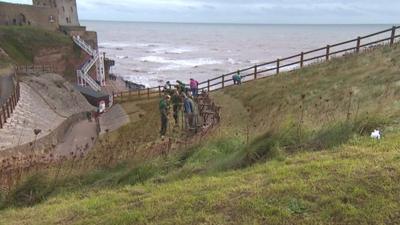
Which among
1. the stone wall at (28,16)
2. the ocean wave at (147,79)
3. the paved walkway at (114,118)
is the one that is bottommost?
A: the paved walkway at (114,118)

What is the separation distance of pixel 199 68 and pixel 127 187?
70601 mm

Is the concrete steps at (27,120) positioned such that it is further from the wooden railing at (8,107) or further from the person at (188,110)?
the person at (188,110)

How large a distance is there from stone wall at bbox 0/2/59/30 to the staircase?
31.0ft

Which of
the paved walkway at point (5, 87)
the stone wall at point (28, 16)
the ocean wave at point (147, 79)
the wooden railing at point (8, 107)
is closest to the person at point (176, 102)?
the wooden railing at point (8, 107)

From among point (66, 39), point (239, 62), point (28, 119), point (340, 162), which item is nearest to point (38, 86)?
point (28, 119)

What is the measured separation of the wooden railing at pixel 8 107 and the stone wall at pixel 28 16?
34.9 metres

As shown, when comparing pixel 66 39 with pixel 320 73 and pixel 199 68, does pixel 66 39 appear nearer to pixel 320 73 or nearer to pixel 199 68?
pixel 199 68

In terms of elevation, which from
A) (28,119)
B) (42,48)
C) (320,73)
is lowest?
(28,119)

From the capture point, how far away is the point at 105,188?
6.89 meters

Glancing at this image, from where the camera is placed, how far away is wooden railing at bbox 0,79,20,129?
67.4 ft

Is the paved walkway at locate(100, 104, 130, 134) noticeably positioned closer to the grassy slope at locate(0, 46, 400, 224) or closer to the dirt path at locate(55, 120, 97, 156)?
the dirt path at locate(55, 120, 97, 156)

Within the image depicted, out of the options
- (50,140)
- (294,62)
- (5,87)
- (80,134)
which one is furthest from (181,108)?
(5,87)

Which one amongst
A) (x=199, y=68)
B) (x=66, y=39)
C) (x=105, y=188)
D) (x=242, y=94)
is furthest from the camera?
(x=199, y=68)

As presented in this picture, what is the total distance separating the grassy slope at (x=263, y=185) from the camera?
4.55 m
